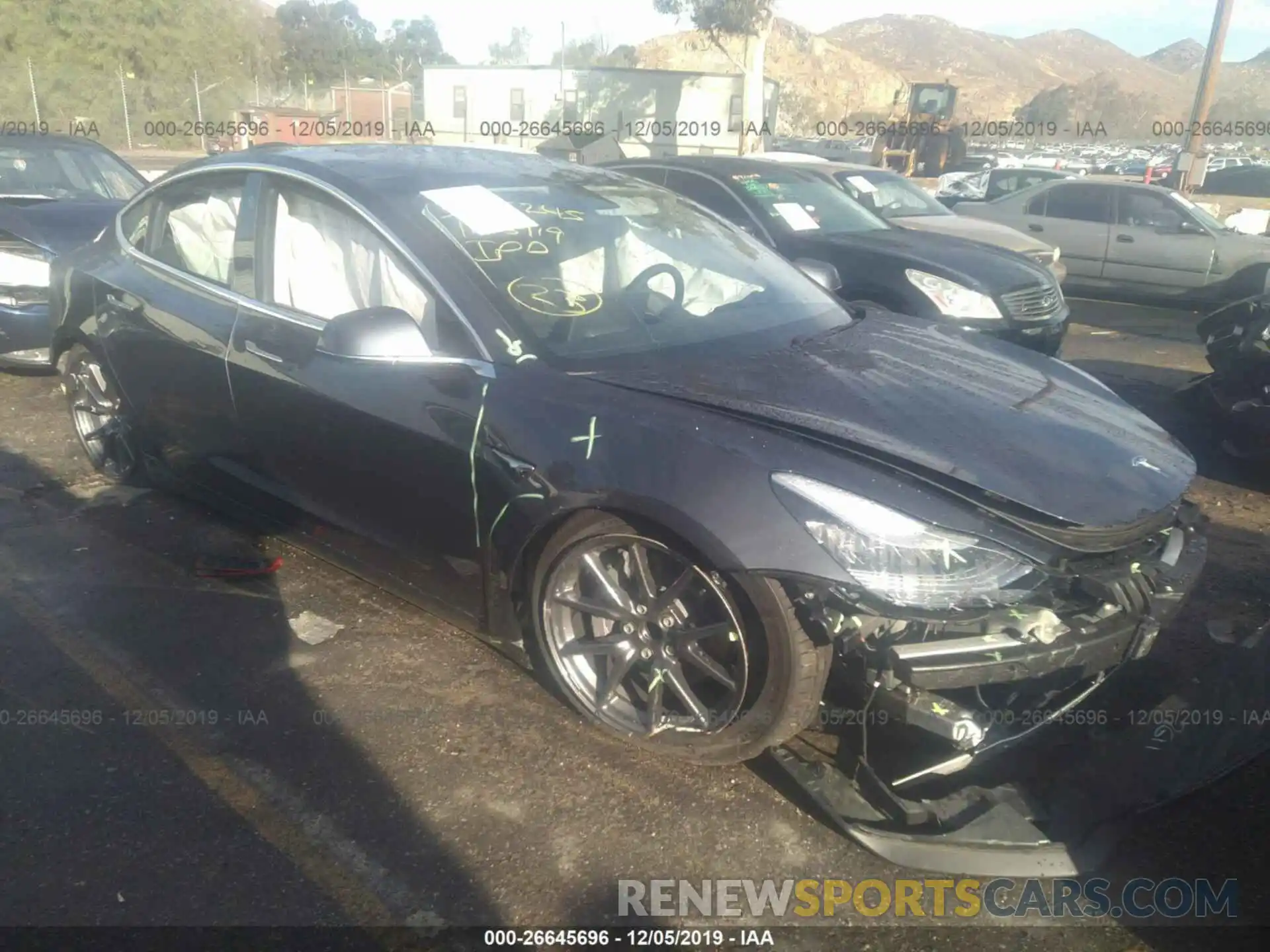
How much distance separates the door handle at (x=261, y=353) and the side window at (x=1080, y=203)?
10.6 meters

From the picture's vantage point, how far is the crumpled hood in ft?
21.6

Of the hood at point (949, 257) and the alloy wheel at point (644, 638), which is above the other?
the hood at point (949, 257)

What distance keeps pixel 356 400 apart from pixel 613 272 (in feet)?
3.15

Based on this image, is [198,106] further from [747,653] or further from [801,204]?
[747,653]

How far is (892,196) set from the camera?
10250 millimetres

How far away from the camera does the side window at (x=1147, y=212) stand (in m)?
10.9

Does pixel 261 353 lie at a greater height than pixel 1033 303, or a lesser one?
greater

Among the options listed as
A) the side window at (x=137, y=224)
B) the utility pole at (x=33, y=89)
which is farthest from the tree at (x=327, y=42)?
the side window at (x=137, y=224)

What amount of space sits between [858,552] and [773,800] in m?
0.82

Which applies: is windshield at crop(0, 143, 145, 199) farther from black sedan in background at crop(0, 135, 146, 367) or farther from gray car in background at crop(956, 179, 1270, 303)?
gray car in background at crop(956, 179, 1270, 303)

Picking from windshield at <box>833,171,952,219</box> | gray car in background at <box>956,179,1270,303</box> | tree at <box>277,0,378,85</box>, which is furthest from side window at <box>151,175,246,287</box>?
tree at <box>277,0,378,85</box>

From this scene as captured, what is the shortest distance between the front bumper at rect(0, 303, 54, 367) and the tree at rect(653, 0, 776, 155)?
2464 centimetres

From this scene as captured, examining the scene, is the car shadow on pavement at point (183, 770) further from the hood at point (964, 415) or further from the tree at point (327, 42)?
the tree at point (327, 42)

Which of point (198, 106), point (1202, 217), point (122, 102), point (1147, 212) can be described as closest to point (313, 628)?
point (1147, 212)
